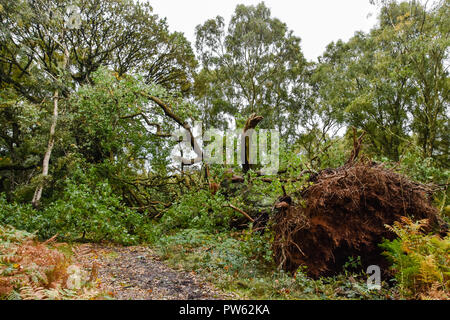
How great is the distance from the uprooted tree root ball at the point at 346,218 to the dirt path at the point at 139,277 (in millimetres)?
1441

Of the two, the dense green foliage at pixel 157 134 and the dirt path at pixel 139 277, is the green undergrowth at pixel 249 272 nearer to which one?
the dense green foliage at pixel 157 134

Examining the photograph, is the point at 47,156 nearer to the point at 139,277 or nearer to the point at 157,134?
the point at 157,134

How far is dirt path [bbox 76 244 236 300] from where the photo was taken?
3568mm

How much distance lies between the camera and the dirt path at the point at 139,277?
11.7ft

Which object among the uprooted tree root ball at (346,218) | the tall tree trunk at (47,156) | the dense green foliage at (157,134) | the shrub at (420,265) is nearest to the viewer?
the shrub at (420,265)

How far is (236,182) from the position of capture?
740cm

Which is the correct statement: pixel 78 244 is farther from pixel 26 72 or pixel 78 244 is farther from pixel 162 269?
pixel 26 72

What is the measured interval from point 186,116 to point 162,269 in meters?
5.00

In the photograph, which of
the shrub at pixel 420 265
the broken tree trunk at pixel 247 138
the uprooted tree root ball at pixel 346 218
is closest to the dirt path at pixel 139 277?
the uprooted tree root ball at pixel 346 218

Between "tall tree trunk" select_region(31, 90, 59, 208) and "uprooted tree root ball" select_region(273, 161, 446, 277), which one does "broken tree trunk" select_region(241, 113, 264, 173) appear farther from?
"tall tree trunk" select_region(31, 90, 59, 208)

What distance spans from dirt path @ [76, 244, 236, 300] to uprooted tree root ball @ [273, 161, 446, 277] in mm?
1441

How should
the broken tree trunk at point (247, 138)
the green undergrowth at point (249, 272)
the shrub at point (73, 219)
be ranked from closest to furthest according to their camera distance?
1. the green undergrowth at point (249, 272)
2. the shrub at point (73, 219)
3. the broken tree trunk at point (247, 138)

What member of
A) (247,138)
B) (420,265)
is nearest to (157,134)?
(247,138)

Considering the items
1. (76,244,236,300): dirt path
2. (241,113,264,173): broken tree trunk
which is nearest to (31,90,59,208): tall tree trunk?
(76,244,236,300): dirt path
